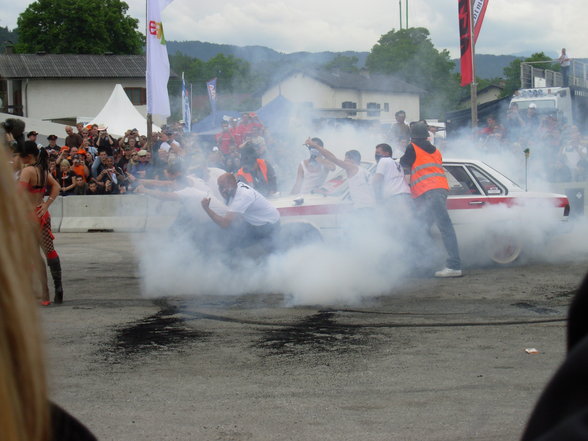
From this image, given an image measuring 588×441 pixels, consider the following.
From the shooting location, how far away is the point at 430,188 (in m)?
9.80

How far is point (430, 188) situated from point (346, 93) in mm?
9479

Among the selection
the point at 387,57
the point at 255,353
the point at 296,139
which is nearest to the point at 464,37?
the point at 387,57

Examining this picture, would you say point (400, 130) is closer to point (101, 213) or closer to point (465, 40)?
point (465, 40)

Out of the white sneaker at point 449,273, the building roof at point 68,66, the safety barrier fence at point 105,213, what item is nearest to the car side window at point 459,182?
the white sneaker at point 449,273

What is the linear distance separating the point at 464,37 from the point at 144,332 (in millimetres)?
12440

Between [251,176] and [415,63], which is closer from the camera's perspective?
[251,176]

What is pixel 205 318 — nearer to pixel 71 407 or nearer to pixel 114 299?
pixel 114 299

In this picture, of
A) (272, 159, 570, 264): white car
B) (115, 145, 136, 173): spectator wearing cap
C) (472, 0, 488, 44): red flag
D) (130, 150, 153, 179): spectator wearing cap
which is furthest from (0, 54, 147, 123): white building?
(272, 159, 570, 264): white car

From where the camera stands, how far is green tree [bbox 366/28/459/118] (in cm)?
1936

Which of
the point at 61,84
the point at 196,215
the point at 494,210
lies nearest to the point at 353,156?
the point at 494,210

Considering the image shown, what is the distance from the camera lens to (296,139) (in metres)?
16.0

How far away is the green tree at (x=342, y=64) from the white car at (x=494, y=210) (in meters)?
6.49

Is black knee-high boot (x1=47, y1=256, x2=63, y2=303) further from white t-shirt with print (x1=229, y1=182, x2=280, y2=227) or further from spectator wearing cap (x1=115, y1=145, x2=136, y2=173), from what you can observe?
spectator wearing cap (x1=115, y1=145, x2=136, y2=173)

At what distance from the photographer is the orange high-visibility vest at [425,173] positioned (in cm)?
983
